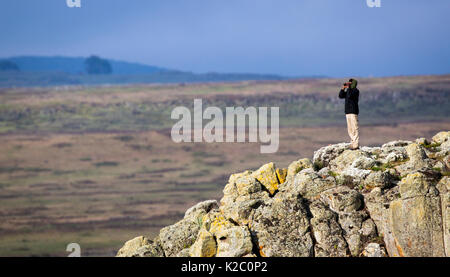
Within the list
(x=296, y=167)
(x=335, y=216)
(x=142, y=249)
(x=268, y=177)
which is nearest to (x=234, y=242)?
(x=335, y=216)

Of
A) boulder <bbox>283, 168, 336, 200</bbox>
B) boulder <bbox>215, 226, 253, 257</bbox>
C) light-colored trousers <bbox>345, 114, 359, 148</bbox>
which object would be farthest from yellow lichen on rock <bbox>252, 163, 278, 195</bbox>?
boulder <bbox>215, 226, 253, 257</bbox>

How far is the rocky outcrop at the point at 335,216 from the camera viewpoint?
27297 mm

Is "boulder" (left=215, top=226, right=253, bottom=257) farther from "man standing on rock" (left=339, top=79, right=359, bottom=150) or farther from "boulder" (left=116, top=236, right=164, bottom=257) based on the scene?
"man standing on rock" (left=339, top=79, right=359, bottom=150)

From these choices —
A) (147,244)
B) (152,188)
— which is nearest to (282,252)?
(147,244)

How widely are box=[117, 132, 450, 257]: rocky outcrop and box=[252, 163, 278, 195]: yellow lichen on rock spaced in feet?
0.17

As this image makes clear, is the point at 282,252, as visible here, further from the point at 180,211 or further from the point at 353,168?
the point at 180,211

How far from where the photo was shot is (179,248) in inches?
1197

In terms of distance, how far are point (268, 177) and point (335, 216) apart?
4655 millimetres

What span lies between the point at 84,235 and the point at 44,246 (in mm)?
9185

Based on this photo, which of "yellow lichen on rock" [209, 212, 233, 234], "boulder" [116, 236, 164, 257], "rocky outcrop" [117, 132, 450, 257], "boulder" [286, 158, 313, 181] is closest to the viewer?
"rocky outcrop" [117, 132, 450, 257]

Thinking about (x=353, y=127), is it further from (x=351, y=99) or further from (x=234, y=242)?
(x=234, y=242)

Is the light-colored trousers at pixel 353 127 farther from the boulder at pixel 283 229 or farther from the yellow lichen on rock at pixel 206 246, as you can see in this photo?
the yellow lichen on rock at pixel 206 246

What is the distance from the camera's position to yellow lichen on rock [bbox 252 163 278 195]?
106ft
